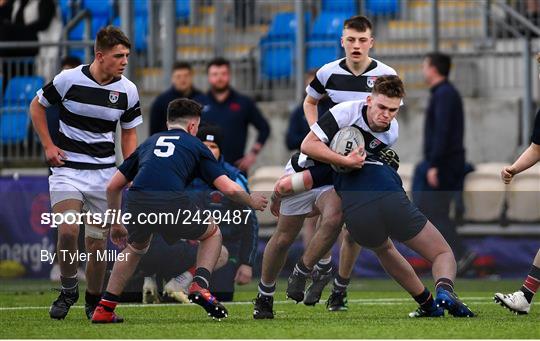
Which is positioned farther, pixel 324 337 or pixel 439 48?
pixel 439 48

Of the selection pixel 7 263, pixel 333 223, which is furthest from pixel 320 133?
pixel 7 263

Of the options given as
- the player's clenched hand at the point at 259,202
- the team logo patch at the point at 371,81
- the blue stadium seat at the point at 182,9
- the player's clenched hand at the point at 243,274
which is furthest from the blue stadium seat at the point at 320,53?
the player's clenched hand at the point at 259,202

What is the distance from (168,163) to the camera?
975 centimetres

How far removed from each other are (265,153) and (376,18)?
6.72ft

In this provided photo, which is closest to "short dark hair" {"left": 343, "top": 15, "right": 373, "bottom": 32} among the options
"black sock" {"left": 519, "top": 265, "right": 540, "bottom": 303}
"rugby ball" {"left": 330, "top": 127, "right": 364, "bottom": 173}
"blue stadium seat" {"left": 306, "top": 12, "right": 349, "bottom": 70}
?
"rugby ball" {"left": 330, "top": 127, "right": 364, "bottom": 173}

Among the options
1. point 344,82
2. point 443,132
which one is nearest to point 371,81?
point 344,82

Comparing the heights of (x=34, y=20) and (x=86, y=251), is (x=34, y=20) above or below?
above

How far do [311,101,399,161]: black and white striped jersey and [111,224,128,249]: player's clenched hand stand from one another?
4.76ft

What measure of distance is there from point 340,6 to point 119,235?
8074 mm

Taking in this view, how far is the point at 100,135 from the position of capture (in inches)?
411

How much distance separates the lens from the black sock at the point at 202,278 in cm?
959

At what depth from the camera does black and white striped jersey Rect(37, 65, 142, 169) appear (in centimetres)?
1032

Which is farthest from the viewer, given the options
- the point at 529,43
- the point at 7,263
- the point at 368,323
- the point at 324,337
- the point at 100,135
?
the point at 529,43

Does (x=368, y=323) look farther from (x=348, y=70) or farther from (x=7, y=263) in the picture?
(x=7, y=263)
